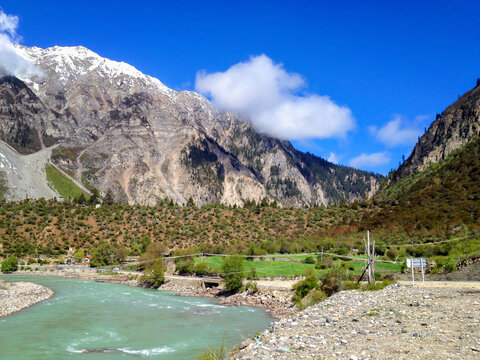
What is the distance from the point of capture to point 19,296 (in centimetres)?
3612

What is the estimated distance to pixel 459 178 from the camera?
6606cm

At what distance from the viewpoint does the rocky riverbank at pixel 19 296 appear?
31.4m

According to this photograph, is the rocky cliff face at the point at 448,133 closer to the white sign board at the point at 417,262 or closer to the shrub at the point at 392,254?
the shrub at the point at 392,254

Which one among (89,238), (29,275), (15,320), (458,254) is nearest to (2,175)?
(89,238)

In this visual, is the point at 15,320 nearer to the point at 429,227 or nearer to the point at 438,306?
the point at 438,306

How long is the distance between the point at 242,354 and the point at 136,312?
2223 cm

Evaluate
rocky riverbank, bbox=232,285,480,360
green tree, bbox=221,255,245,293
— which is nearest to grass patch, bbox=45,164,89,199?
green tree, bbox=221,255,245,293

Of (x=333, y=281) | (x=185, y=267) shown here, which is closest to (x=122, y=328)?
(x=333, y=281)

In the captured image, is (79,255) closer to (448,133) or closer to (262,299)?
(262,299)

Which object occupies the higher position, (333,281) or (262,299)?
(333,281)

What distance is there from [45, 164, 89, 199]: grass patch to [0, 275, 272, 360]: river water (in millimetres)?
152638

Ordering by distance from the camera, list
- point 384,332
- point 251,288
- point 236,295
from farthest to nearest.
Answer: point 236,295, point 251,288, point 384,332

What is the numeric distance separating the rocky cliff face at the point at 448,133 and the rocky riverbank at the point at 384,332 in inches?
3588

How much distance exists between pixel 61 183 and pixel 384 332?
641 ft
